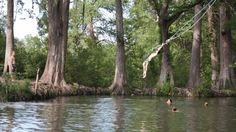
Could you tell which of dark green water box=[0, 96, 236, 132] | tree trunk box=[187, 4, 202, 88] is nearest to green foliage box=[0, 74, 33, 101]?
dark green water box=[0, 96, 236, 132]

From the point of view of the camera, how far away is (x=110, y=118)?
71.3ft

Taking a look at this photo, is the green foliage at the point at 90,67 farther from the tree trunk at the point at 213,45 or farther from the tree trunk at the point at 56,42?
the tree trunk at the point at 213,45

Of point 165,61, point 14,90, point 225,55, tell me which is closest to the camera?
point 14,90

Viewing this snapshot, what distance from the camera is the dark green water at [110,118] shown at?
18406 mm

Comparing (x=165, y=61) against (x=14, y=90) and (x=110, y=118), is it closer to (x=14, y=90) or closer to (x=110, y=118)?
(x=14, y=90)

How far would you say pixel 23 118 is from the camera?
67.5 feet

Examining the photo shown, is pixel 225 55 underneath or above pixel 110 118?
above

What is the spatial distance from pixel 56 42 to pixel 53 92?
5146 millimetres

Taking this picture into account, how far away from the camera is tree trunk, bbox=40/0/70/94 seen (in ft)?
118

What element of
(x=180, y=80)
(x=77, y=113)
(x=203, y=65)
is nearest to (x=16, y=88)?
(x=77, y=113)

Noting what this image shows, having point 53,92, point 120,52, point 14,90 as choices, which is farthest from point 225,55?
point 14,90

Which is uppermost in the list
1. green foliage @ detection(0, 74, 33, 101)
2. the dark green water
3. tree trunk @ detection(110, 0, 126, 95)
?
tree trunk @ detection(110, 0, 126, 95)

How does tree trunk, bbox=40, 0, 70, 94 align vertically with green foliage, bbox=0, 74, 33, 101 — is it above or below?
above

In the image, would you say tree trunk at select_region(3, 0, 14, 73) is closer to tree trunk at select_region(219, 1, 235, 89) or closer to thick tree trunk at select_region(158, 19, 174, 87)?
thick tree trunk at select_region(158, 19, 174, 87)
